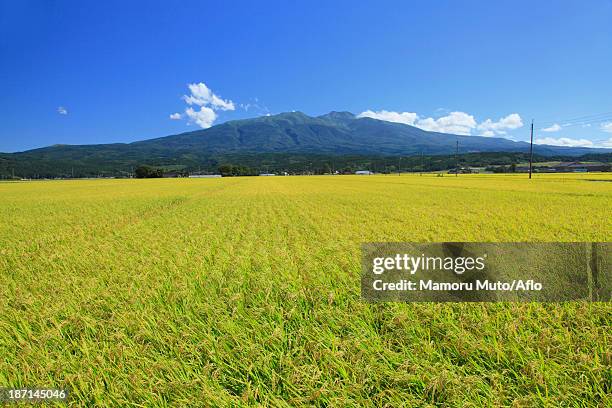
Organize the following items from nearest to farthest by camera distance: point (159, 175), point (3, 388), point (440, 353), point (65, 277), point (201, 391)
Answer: point (201, 391)
point (3, 388)
point (440, 353)
point (65, 277)
point (159, 175)

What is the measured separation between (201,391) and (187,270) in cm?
408

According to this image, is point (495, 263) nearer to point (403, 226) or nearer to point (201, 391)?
point (201, 391)

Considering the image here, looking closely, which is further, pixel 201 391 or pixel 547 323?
pixel 547 323

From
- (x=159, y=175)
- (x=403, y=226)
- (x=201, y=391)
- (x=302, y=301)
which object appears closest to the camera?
(x=201, y=391)

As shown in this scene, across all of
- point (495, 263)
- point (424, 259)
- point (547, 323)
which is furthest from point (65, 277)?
point (547, 323)

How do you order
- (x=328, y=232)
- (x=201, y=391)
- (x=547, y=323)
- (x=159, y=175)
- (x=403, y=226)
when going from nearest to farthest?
(x=201, y=391)
(x=547, y=323)
(x=328, y=232)
(x=403, y=226)
(x=159, y=175)

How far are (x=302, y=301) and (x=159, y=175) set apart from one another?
166m

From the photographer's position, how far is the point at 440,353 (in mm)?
3066

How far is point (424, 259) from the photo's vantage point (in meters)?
3.64

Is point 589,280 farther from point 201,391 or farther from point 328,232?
point 328,232

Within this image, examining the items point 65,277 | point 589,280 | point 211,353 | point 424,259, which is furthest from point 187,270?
point 589,280

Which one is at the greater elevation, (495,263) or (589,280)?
(495,263)

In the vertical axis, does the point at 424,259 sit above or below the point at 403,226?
above

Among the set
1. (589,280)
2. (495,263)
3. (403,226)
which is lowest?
(403,226)
